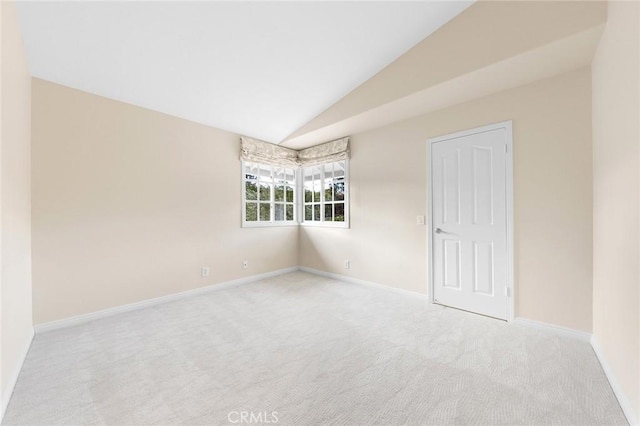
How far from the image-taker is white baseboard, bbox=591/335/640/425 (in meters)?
1.38

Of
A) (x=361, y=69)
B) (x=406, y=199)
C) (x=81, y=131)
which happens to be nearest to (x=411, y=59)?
(x=361, y=69)

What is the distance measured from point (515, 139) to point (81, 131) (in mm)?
4449

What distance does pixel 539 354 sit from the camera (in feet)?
6.82

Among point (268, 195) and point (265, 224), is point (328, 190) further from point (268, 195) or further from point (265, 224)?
point (265, 224)

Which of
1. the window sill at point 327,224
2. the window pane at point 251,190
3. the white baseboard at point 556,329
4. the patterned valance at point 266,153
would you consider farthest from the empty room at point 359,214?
the window sill at point 327,224

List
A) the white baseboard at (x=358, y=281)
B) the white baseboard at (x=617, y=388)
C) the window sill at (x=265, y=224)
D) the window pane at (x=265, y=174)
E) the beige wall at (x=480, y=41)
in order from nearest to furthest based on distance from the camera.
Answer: the white baseboard at (x=617, y=388)
the beige wall at (x=480, y=41)
the white baseboard at (x=358, y=281)
the window sill at (x=265, y=224)
the window pane at (x=265, y=174)

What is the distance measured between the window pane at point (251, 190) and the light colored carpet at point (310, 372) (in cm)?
199

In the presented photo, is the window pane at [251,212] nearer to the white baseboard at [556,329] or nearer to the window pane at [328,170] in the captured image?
the window pane at [328,170]

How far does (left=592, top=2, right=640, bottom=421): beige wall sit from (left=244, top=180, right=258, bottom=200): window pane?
4054 millimetres

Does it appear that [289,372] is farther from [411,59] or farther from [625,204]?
[411,59]

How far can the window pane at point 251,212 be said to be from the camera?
4.34m

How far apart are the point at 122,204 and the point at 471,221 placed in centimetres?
394

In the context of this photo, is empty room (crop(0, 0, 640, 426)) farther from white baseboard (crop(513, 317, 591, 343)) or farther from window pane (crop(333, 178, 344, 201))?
window pane (crop(333, 178, 344, 201))

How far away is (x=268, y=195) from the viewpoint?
4.64m
